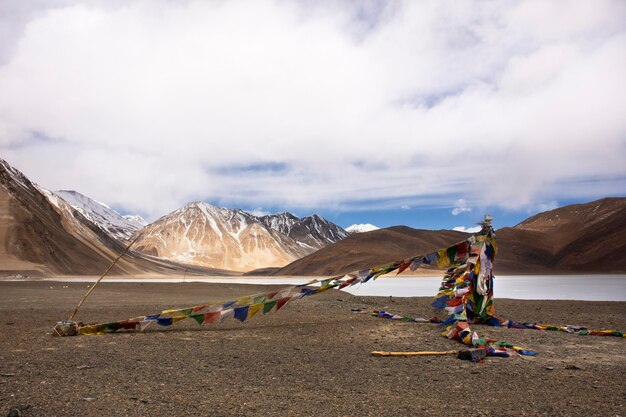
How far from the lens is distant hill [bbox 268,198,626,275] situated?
92375 millimetres

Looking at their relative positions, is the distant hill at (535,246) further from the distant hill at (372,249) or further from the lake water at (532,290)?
the lake water at (532,290)

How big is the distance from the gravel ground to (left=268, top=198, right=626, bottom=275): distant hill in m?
82.2

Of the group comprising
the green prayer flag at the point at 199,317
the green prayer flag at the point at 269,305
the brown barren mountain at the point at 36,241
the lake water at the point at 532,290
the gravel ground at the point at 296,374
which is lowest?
the gravel ground at the point at 296,374

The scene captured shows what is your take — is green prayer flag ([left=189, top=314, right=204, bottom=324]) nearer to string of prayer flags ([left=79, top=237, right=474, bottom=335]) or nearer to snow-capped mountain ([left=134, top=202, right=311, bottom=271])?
string of prayer flags ([left=79, top=237, right=474, bottom=335])

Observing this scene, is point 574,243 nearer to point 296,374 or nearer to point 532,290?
point 532,290

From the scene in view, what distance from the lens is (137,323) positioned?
1038cm

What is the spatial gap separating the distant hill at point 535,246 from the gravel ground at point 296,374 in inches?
3237

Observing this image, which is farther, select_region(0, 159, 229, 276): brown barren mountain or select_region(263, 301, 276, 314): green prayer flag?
select_region(0, 159, 229, 276): brown barren mountain

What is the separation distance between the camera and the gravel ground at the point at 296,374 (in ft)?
17.0

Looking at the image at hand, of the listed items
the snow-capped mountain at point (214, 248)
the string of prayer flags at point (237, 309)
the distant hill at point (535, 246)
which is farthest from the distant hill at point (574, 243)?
the snow-capped mountain at point (214, 248)

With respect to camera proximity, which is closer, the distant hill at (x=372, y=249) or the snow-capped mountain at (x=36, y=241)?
the snow-capped mountain at (x=36, y=241)

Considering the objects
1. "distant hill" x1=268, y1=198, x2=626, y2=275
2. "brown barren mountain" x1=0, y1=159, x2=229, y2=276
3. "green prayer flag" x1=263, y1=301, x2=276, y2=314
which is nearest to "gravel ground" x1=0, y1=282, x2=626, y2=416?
"green prayer flag" x1=263, y1=301, x2=276, y2=314

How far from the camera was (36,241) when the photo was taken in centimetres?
7281

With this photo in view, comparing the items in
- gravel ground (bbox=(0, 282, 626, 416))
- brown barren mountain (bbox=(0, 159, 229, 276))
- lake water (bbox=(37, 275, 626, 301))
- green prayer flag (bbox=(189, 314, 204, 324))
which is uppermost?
brown barren mountain (bbox=(0, 159, 229, 276))
